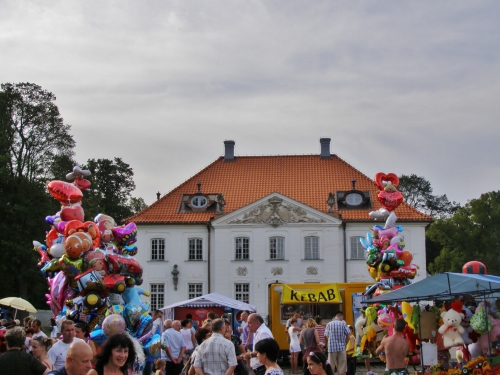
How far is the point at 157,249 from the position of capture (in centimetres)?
4966

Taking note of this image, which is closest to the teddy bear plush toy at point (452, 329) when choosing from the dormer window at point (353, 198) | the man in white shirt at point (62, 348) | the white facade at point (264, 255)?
the man in white shirt at point (62, 348)

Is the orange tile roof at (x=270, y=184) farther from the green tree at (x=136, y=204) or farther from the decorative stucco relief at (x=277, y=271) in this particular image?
the green tree at (x=136, y=204)

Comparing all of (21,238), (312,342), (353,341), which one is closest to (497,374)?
(312,342)

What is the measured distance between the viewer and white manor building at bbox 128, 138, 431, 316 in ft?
158

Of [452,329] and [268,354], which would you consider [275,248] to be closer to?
[452,329]

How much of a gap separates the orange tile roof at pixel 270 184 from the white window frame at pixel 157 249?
125 cm

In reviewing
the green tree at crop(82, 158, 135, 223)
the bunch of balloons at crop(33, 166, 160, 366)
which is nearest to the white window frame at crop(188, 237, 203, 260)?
the green tree at crop(82, 158, 135, 223)

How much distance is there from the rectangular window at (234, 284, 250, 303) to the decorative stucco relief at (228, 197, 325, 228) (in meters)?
3.89

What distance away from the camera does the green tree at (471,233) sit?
194ft

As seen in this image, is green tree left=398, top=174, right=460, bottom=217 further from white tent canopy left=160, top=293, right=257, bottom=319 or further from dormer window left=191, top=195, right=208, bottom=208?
white tent canopy left=160, top=293, right=257, bottom=319

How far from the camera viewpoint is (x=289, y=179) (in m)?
52.9

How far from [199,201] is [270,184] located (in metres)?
5.05

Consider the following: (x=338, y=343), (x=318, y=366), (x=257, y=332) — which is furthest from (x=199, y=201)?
(x=318, y=366)

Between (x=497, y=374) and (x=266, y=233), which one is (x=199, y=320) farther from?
(x=266, y=233)
